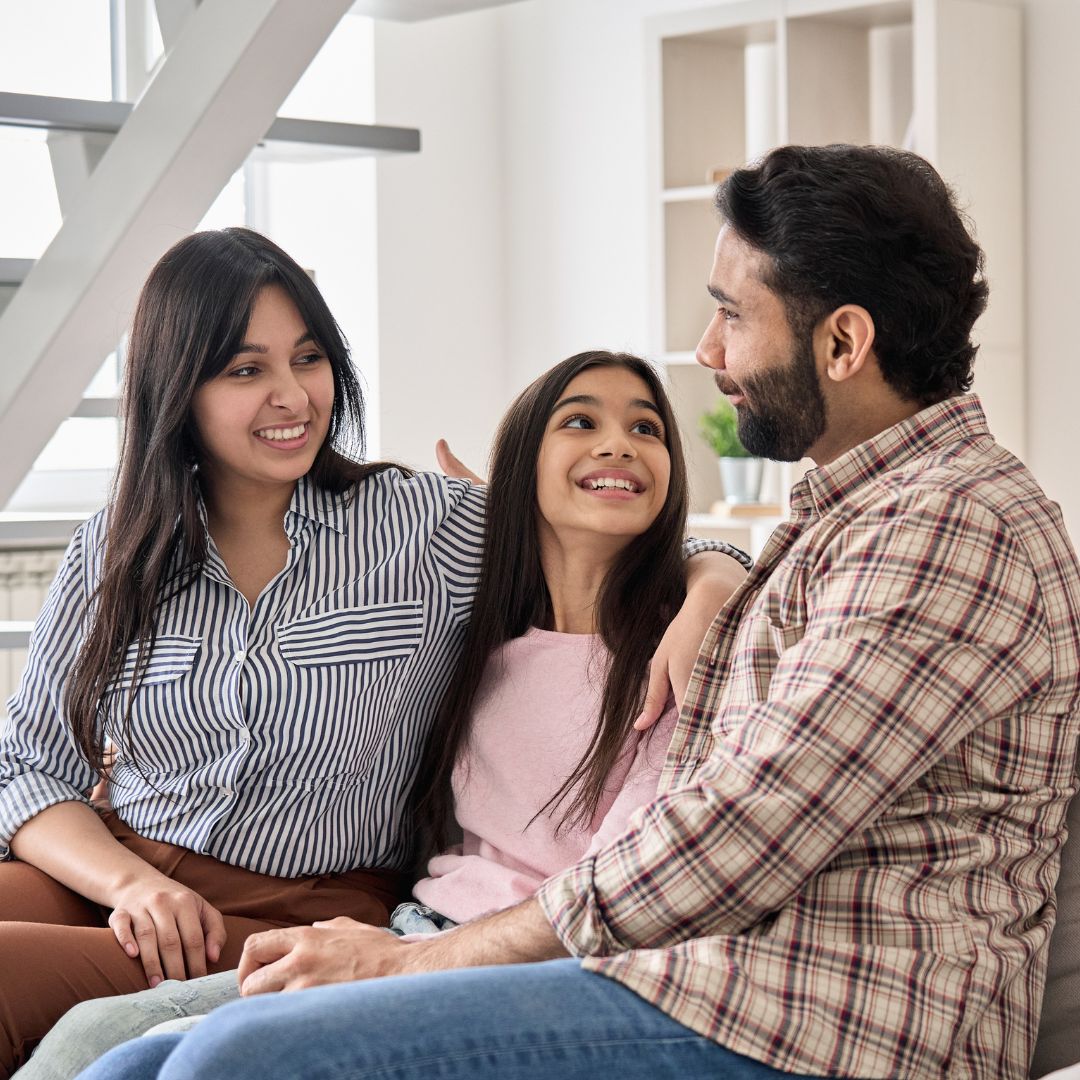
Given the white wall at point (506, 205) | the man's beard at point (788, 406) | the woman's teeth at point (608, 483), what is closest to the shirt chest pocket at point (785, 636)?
the man's beard at point (788, 406)

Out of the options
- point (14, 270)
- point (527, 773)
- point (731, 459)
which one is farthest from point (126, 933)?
point (731, 459)

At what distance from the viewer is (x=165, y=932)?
5.33ft

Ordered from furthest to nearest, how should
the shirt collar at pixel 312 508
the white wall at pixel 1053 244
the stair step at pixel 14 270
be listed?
the white wall at pixel 1053 244 < the stair step at pixel 14 270 < the shirt collar at pixel 312 508

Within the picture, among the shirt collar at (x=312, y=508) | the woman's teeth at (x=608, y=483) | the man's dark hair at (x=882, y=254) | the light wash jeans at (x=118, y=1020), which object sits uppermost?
the man's dark hair at (x=882, y=254)

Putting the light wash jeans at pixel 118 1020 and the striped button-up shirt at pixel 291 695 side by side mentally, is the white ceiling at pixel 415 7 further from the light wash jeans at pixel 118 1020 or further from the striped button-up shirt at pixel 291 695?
the light wash jeans at pixel 118 1020

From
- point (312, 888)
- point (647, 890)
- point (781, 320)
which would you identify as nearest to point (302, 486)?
point (312, 888)

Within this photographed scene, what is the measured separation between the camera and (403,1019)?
118 cm

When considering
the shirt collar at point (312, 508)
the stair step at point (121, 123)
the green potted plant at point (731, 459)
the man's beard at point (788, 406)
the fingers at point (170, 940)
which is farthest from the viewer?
the green potted plant at point (731, 459)

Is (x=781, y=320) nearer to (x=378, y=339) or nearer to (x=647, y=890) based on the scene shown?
(x=647, y=890)

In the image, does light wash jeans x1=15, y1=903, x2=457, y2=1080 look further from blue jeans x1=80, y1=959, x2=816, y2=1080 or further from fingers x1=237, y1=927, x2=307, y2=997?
blue jeans x1=80, y1=959, x2=816, y2=1080

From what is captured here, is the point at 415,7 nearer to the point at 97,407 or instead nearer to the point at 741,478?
the point at 97,407

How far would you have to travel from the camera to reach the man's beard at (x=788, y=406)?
152cm

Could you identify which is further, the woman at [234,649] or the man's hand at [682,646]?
the woman at [234,649]

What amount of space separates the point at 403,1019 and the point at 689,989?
0.74 ft
